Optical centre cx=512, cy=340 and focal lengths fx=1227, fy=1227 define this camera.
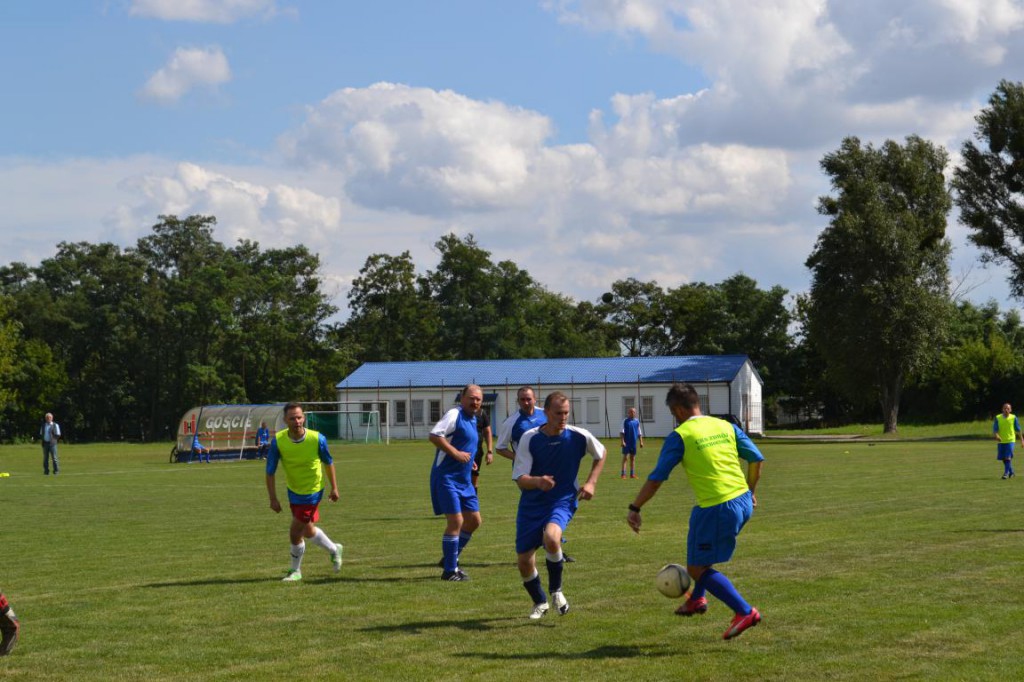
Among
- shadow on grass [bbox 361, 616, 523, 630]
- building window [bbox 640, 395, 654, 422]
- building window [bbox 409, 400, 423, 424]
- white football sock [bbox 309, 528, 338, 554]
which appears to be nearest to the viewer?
shadow on grass [bbox 361, 616, 523, 630]

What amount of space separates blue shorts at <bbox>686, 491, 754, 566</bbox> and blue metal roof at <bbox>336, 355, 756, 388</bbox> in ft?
235

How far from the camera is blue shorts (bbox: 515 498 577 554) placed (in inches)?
413

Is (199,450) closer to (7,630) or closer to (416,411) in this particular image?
(416,411)

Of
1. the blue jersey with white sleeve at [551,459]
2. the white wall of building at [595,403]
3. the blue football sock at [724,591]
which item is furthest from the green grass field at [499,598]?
the white wall of building at [595,403]

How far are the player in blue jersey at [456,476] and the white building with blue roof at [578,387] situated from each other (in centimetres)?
6548

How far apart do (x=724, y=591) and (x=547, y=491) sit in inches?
77.4

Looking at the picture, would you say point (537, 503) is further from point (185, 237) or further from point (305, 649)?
point (185, 237)

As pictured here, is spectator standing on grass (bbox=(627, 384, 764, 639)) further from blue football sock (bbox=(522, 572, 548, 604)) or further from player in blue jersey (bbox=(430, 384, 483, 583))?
player in blue jersey (bbox=(430, 384, 483, 583))

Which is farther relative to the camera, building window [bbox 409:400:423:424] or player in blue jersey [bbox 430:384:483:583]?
building window [bbox 409:400:423:424]

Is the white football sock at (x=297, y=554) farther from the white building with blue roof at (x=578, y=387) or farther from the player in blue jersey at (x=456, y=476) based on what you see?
the white building with blue roof at (x=578, y=387)

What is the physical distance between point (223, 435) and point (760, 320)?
61371mm

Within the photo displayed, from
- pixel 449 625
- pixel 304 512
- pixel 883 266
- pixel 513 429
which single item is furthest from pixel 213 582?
pixel 883 266

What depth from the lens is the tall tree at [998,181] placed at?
6312cm

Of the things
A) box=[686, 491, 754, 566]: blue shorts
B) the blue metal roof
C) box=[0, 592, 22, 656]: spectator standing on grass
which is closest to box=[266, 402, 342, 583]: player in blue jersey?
box=[0, 592, 22, 656]: spectator standing on grass
